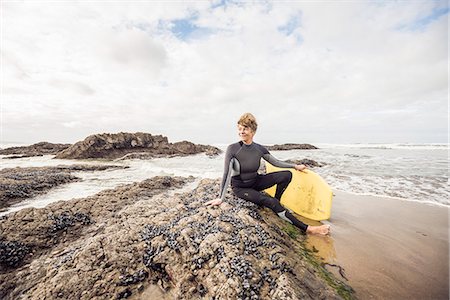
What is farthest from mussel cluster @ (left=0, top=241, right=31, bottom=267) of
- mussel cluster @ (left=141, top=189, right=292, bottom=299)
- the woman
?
the woman

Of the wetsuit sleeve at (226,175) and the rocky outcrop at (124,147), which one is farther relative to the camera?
the rocky outcrop at (124,147)

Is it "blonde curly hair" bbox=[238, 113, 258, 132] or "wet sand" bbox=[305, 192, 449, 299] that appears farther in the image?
"blonde curly hair" bbox=[238, 113, 258, 132]

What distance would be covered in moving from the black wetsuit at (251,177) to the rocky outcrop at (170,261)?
0.25 metres

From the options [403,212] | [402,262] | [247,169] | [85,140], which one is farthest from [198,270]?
[85,140]

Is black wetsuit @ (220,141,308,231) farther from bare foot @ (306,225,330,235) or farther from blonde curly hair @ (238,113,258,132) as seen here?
blonde curly hair @ (238,113,258,132)

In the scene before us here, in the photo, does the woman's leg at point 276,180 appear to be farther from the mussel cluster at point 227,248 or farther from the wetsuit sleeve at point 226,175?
the mussel cluster at point 227,248

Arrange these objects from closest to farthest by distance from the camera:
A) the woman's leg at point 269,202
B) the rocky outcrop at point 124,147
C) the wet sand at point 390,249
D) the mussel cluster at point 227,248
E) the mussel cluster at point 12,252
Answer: the mussel cluster at point 227,248 < the wet sand at point 390,249 < the mussel cluster at point 12,252 < the woman's leg at point 269,202 < the rocky outcrop at point 124,147

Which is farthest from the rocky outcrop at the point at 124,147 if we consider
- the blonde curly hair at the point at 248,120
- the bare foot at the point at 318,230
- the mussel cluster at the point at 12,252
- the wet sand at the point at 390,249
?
the wet sand at the point at 390,249

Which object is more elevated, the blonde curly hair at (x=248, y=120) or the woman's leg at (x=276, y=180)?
the blonde curly hair at (x=248, y=120)

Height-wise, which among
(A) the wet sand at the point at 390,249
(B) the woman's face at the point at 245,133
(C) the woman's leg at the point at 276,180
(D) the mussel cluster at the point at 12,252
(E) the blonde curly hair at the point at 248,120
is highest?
(E) the blonde curly hair at the point at 248,120

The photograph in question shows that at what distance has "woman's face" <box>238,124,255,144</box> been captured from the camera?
4539 millimetres

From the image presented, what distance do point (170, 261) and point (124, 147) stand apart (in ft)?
92.1

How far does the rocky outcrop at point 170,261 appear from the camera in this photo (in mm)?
2498

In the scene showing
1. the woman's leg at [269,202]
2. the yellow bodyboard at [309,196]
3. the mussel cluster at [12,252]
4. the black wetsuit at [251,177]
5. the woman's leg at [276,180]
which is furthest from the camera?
the yellow bodyboard at [309,196]
